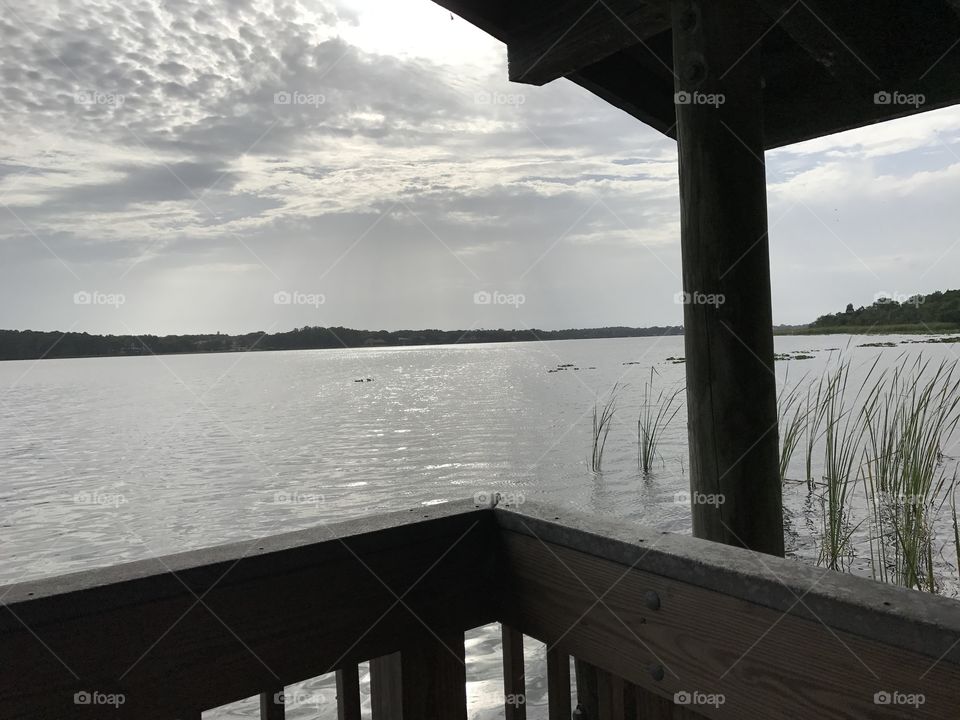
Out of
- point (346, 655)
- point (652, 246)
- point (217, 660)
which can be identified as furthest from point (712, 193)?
point (652, 246)

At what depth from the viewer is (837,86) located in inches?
94.0

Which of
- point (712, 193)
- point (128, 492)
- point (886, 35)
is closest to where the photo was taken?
point (712, 193)

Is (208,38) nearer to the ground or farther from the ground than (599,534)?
farther from the ground

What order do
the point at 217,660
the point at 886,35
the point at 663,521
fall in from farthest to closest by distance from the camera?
the point at 663,521
the point at 886,35
the point at 217,660

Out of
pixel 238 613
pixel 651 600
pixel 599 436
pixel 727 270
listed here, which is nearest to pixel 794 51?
pixel 727 270

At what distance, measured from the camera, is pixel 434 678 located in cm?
106

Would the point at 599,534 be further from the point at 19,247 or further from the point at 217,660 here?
the point at 19,247

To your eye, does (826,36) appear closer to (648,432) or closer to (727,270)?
(727,270)

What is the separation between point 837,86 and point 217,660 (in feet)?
8.57

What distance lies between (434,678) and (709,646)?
451 mm

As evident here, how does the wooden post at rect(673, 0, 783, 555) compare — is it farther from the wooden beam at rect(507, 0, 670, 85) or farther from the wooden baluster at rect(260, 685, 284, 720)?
the wooden baluster at rect(260, 685, 284, 720)

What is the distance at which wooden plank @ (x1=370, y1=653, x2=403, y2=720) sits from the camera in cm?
103

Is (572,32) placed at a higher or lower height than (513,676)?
higher

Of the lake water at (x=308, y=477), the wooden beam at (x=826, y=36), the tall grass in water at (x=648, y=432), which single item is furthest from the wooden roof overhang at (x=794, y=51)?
the tall grass in water at (x=648, y=432)
